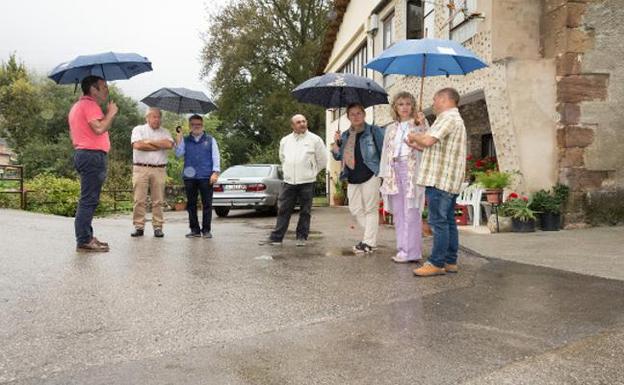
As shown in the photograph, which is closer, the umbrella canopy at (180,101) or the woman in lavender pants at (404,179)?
the woman in lavender pants at (404,179)

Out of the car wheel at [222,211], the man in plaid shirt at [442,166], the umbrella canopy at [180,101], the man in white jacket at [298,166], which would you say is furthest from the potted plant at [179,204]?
the man in plaid shirt at [442,166]

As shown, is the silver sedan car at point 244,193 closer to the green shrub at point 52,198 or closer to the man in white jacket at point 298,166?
the green shrub at point 52,198

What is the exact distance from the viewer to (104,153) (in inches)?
267


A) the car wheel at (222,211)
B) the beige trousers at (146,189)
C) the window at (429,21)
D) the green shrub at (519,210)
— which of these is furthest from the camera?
the car wheel at (222,211)

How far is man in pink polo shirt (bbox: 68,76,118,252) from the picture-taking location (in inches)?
257

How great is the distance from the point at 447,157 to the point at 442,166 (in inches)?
3.9

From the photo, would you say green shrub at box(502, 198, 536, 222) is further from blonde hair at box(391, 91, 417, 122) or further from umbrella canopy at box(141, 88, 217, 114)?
umbrella canopy at box(141, 88, 217, 114)

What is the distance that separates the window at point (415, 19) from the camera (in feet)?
44.5

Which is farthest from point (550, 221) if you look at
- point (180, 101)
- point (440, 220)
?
point (180, 101)

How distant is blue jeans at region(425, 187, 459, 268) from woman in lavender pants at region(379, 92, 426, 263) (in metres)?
0.55

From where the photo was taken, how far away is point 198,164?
8586 millimetres

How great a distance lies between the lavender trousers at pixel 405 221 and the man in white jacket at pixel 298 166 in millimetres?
1742

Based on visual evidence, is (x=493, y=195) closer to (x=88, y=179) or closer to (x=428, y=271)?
(x=428, y=271)

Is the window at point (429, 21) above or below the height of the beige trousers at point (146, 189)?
above
